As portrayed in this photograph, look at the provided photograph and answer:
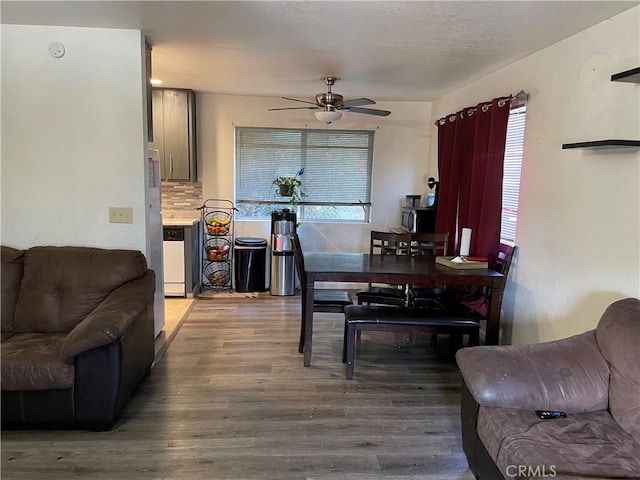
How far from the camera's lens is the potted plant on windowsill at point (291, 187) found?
17.7 feet

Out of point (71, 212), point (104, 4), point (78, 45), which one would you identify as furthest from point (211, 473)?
point (78, 45)

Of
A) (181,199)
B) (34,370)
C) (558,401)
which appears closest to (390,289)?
(558,401)

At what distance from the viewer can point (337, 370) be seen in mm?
3262

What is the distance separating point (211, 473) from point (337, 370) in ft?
4.43

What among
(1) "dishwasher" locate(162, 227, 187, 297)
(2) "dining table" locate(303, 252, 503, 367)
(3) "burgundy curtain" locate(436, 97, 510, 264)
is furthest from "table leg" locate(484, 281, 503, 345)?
(1) "dishwasher" locate(162, 227, 187, 297)

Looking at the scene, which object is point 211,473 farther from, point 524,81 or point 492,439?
point 524,81

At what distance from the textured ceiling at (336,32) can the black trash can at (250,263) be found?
6.35ft

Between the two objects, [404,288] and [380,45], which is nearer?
[380,45]

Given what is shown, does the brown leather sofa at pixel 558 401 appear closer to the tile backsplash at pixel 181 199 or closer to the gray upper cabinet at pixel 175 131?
the gray upper cabinet at pixel 175 131

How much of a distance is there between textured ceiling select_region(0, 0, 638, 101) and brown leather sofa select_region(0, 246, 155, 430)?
152 centimetres

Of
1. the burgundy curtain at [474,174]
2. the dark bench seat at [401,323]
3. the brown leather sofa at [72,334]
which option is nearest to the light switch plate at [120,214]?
the brown leather sofa at [72,334]

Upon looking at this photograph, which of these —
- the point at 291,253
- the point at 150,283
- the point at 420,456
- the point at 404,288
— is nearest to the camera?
the point at 420,456

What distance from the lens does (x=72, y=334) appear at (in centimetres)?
231

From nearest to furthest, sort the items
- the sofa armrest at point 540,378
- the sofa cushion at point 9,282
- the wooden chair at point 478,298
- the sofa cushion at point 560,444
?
the sofa cushion at point 560,444 < the sofa armrest at point 540,378 < the sofa cushion at point 9,282 < the wooden chair at point 478,298
